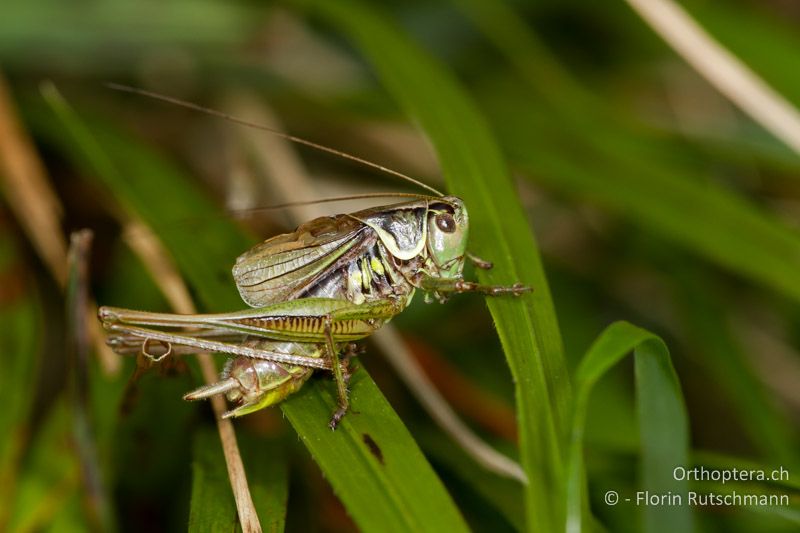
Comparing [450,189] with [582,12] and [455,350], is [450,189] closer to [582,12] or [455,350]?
[455,350]

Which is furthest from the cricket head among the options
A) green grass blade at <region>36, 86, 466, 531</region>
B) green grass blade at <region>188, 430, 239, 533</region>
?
green grass blade at <region>188, 430, 239, 533</region>

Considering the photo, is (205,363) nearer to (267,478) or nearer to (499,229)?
(267,478)

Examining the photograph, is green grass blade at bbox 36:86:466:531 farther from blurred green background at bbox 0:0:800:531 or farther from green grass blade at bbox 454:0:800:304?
green grass blade at bbox 454:0:800:304

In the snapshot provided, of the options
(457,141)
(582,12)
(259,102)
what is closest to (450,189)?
(457,141)

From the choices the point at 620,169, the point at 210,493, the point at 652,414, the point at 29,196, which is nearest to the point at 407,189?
the point at 620,169

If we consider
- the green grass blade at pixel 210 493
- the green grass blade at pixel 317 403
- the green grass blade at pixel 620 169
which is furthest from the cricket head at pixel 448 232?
the green grass blade at pixel 620 169

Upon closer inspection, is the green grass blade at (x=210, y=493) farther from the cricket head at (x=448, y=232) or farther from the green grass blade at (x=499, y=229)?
the cricket head at (x=448, y=232)
